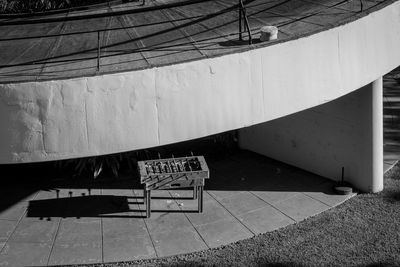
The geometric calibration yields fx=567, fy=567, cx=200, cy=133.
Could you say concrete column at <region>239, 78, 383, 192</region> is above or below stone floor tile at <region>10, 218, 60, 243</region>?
above

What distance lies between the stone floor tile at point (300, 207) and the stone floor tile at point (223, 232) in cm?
112

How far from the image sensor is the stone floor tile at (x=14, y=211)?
11.3 meters

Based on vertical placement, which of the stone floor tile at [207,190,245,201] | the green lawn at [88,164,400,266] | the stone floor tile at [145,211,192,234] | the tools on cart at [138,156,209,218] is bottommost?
the green lawn at [88,164,400,266]

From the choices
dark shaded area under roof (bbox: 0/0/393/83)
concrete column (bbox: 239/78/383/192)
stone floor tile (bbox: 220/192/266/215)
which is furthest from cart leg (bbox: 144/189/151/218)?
concrete column (bbox: 239/78/383/192)

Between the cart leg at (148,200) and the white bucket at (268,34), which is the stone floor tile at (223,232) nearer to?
the cart leg at (148,200)

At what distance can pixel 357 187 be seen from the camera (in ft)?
40.0

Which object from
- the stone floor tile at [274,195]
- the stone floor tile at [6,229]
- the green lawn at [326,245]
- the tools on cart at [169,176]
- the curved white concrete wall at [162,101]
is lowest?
the green lawn at [326,245]

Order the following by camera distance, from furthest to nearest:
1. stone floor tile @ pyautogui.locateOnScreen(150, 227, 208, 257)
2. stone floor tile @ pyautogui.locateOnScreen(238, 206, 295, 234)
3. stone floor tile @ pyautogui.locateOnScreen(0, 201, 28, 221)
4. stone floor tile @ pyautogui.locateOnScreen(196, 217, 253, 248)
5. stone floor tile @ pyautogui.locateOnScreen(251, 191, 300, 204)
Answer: stone floor tile @ pyautogui.locateOnScreen(251, 191, 300, 204), stone floor tile @ pyautogui.locateOnScreen(0, 201, 28, 221), stone floor tile @ pyautogui.locateOnScreen(238, 206, 295, 234), stone floor tile @ pyautogui.locateOnScreen(196, 217, 253, 248), stone floor tile @ pyautogui.locateOnScreen(150, 227, 208, 257)

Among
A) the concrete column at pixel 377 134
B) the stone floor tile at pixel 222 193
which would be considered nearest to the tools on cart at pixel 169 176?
the stone floor tile at pixel 222 193

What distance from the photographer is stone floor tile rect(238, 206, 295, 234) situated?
10611 mm

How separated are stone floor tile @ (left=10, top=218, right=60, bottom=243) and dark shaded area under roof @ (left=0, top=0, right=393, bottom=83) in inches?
131

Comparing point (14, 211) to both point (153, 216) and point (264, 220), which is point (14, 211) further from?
point (264, 220)

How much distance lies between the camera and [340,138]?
12242mm

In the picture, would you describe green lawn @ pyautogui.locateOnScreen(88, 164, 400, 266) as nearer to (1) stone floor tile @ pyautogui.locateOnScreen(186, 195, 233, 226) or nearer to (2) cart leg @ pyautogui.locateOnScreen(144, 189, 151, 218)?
(1) stone floor tile @ pyautogui.locateOnScreen(186, 195, 233, 226)
